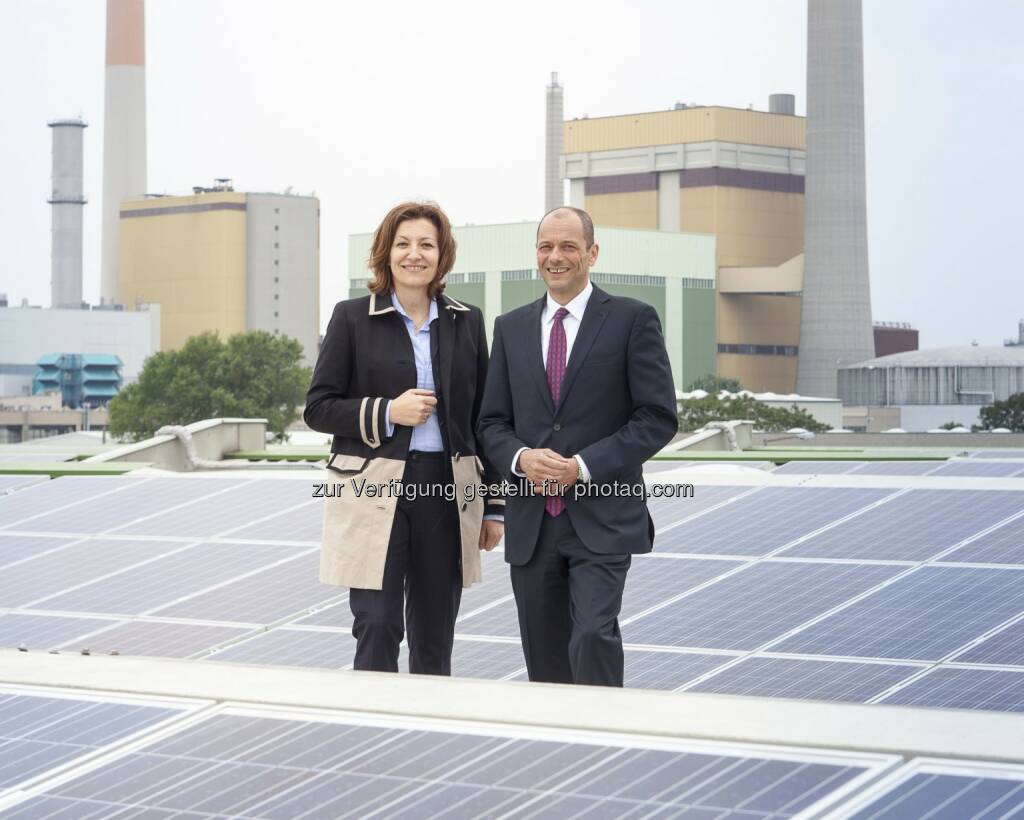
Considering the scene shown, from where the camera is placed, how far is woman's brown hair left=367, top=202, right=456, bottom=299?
6.06m

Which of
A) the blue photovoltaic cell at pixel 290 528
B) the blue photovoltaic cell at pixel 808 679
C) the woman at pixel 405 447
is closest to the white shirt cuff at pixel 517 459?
the woman at pixel 405 447

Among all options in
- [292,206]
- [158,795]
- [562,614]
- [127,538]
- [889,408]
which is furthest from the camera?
[292,206]

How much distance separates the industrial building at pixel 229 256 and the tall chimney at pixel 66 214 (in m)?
7.67

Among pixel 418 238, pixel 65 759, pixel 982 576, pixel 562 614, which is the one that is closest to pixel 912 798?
pixel 65 759

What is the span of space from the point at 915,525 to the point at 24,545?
6127 millimetres

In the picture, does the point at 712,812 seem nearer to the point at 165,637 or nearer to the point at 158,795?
the point at 158,795

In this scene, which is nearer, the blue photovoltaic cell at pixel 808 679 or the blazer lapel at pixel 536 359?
the blazer lapel at pixel 536 359

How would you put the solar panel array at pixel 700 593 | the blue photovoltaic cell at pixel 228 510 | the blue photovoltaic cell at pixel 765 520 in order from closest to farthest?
the solar panel array at pixel 700 593
the blue photovoltaic cell at pixel 765 520
the blue photovoltaic cell at pixel 228 510

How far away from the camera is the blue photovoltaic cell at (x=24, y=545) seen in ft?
36.6

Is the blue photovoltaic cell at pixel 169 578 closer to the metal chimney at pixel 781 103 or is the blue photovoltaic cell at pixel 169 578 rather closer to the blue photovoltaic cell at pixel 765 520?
the blue photovoltaic cell at pixel 765 520

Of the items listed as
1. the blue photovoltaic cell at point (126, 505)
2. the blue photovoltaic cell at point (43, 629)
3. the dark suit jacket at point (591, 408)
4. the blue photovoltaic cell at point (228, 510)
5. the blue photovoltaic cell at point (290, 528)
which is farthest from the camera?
the blue photovoltaic cell at point (126, 505)

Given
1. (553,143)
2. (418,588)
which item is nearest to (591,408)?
(418,588)

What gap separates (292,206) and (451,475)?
424 feet

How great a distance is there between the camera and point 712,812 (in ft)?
9.39
